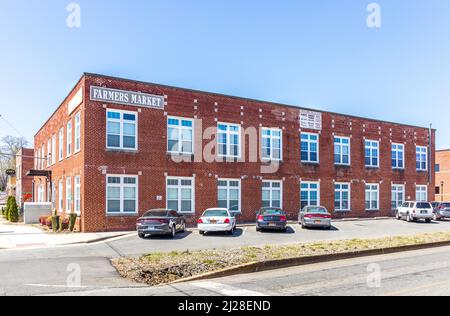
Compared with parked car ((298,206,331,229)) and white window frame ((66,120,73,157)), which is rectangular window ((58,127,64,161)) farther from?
parked car ((298,206,331,229))

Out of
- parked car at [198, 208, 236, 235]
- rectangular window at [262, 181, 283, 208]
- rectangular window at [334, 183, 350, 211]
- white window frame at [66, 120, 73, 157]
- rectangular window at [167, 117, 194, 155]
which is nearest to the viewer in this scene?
parked car at [198, 208, 236, 235]

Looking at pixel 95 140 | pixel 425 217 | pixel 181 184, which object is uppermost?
pixel 95 140

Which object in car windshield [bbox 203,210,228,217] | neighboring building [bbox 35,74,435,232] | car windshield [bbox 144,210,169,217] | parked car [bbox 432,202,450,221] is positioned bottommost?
parked car [bbox 432,202,450,221]

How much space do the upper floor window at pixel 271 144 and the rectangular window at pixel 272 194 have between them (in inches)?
77.2

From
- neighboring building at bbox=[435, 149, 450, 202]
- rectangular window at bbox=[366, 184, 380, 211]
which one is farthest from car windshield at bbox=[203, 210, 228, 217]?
neighboring building at bbox=[435, 149, 450, 202]

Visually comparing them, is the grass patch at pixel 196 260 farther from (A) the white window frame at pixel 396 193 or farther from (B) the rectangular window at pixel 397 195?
(B) the rectangular window at pixel 397 195

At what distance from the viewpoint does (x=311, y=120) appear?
107 ft

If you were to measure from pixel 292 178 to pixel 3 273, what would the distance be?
2317 centimetres

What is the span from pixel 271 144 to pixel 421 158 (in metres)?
19.7

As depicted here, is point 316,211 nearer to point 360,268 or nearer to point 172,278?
point 360,268

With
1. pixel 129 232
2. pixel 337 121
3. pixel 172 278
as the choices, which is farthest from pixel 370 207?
pixel 172 278

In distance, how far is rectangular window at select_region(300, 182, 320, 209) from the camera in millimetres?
31594

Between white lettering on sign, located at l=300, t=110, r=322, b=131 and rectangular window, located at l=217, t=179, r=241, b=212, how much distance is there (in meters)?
8.04

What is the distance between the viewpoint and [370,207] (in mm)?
35906
